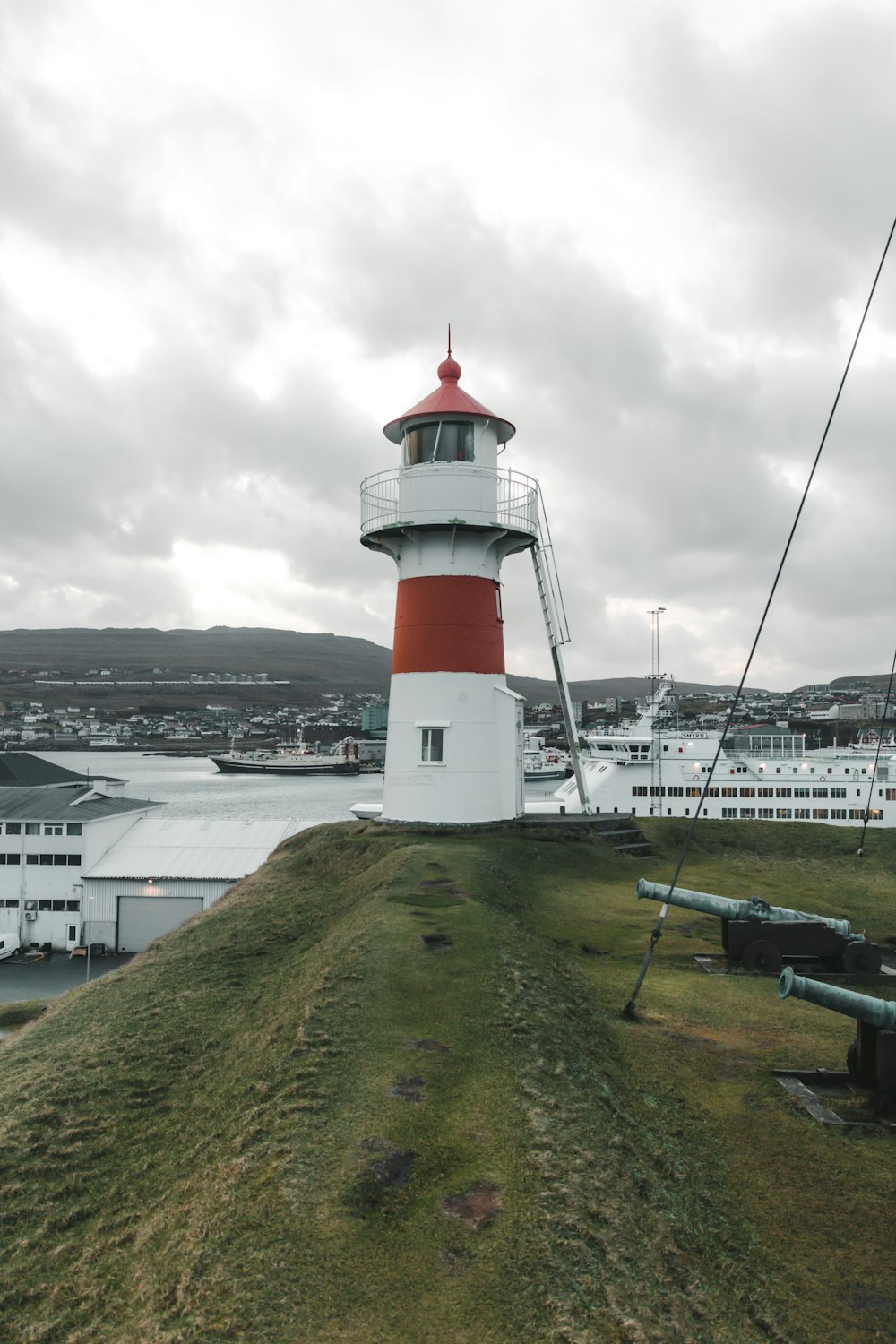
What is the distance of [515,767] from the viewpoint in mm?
24984

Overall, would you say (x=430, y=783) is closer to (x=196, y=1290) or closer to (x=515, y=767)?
(x=515, y=767)

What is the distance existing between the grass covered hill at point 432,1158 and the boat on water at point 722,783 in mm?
30187

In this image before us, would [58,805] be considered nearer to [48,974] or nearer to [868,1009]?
[48,974]

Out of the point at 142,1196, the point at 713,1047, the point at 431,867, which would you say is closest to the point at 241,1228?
the point at 142,1196

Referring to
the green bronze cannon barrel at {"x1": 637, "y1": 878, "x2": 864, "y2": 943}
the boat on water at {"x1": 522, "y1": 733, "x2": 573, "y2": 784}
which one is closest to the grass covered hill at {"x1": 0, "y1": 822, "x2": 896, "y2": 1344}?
the green bronze cannon barrel at {"x1": 637, "y1": 878, "x2": 864, "y2": 943}

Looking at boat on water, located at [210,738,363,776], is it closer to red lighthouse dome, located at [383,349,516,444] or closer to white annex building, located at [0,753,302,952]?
white annex building, located at [0,753,302,952]

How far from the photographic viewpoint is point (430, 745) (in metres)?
23.5

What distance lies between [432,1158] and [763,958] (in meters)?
9.61

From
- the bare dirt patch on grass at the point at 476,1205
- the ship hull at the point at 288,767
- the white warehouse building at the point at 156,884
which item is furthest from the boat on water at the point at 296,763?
the bare dirt patch on grass at the point at 476,1205

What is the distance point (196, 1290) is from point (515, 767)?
19.8m

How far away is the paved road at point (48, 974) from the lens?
102 feet

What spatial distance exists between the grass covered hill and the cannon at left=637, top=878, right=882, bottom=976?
0.68 meters

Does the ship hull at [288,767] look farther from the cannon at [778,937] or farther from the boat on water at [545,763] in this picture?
the cannon at [778,937]

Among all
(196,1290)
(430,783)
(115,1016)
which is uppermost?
(430,783)
